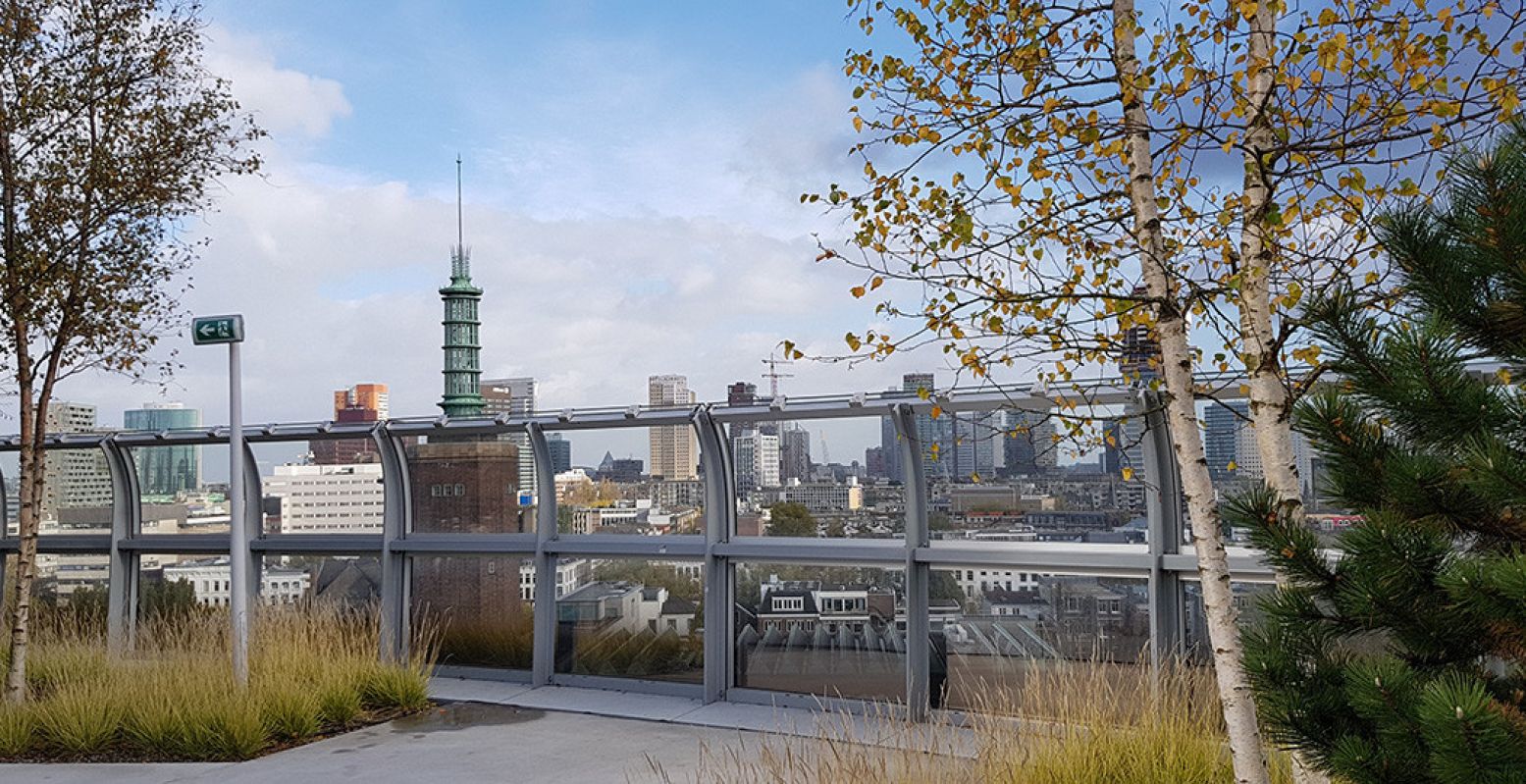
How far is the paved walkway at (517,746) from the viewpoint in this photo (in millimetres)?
6656

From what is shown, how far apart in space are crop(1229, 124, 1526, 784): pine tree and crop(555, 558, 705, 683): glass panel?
632 cm

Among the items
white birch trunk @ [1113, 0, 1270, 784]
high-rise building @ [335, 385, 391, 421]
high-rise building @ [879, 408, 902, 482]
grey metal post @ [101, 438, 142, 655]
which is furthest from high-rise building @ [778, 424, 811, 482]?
high-rise building @ [335, 385, 391, 421]

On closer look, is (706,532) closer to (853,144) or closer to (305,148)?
(305,148)

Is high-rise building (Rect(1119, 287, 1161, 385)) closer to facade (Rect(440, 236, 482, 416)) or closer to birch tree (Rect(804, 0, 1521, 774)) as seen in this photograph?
birch tree (Rect(804, 0, 1521, 774))

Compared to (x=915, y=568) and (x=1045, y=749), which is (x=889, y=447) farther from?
(x=1045, y=749)

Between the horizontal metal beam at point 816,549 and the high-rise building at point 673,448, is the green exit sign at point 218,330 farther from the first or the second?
the horizontal metal beam at point 816,549

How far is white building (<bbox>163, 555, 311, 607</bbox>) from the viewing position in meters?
10.3

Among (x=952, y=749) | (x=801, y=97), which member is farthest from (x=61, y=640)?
(x=952, y=749)

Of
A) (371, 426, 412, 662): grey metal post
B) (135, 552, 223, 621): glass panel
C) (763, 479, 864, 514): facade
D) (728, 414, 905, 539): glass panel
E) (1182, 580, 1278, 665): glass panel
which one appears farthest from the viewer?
(135, 552, 223, 621): glass panel

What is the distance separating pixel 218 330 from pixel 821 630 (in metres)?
4.76

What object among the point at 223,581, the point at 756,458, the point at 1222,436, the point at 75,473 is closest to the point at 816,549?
the point at 756,458

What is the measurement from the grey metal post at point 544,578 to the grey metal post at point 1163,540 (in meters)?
4.64

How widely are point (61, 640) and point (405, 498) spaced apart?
124 inches

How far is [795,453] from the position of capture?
8578mm
